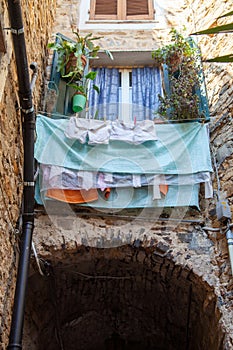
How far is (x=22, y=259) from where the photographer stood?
366cm

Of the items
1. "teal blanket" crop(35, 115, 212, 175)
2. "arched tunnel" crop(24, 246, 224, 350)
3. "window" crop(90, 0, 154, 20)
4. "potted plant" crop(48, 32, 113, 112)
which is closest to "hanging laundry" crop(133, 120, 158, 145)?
"teal blanket" crop(35, 115, 212, 175)

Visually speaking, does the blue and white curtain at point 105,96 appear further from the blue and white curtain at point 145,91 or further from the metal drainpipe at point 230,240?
the metal drainpipe at point 230,240

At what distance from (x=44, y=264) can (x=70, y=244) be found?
1.11 ft

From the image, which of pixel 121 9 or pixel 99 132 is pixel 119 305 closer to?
pixel 99 132

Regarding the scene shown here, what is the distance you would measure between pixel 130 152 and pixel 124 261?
45.5 inches

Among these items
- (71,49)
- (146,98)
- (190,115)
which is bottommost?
(190,115)

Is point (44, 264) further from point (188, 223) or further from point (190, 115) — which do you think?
point (190, 115)

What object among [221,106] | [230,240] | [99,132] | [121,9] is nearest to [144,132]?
[99,132]

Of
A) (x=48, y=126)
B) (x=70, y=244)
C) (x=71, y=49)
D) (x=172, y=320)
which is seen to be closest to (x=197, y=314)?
(x=172, y=320)

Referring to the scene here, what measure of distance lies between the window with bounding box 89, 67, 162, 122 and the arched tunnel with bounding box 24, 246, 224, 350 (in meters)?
1.83

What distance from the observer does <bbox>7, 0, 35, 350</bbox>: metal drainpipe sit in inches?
130

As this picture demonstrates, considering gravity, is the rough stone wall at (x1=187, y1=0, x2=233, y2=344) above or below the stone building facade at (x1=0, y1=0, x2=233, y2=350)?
above

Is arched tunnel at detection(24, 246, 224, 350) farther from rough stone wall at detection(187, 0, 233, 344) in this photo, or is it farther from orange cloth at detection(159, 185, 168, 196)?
orange cloth at detection(159, 185, 168, 196)

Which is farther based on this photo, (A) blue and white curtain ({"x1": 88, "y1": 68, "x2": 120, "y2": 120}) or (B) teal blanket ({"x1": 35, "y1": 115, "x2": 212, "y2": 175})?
(A) blue and white curtain ({"x1": 88, "y1": 68, "x2": 120, "y2": 120})
